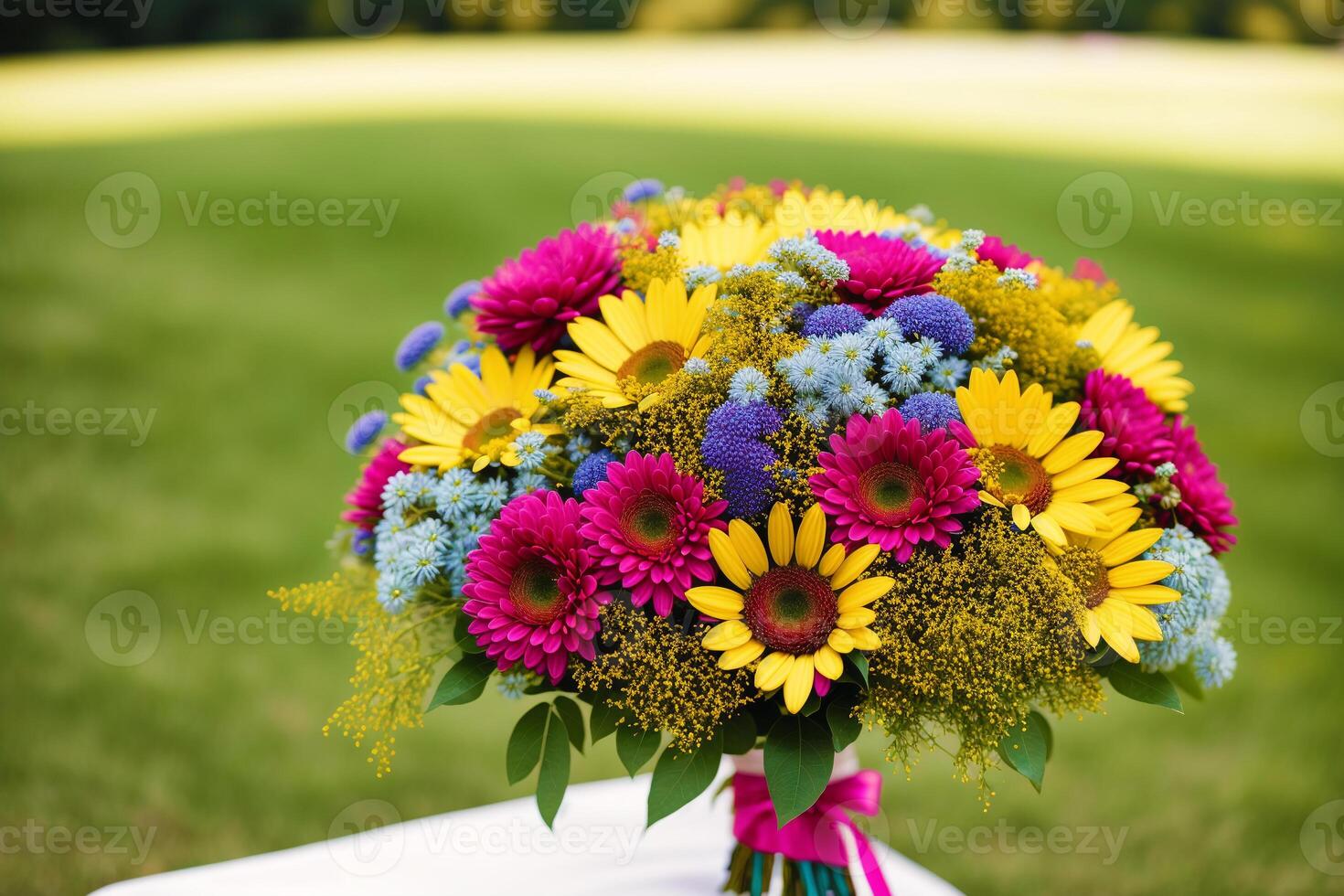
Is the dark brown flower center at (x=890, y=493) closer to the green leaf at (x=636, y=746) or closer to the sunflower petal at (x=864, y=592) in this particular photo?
the sunflower petal at (x=864, y=592)

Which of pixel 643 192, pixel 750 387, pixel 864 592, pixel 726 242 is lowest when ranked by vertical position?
pixel 864 592

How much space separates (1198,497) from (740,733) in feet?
2.16

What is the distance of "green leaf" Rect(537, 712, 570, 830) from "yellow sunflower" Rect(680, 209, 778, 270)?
65cm

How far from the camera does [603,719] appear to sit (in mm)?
1279

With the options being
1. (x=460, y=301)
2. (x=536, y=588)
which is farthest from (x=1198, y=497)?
(x=460, y=301)

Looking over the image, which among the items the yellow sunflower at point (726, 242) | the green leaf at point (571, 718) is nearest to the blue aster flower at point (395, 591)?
the green leaf at point (571, 718)

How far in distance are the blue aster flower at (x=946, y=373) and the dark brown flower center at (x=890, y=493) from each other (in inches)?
5.8

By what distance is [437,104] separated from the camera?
11.0 meters

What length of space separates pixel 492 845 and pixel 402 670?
72cm

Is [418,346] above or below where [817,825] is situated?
above

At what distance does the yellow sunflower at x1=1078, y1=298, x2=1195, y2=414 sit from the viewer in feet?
5.01

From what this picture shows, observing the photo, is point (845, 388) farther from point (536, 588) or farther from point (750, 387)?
point (536, 588)

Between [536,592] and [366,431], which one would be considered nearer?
[536,592]

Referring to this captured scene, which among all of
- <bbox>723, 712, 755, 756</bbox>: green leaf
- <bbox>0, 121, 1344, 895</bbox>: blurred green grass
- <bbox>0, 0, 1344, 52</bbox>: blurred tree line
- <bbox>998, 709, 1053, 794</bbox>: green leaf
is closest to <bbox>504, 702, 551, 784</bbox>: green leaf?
<bbox>723, 712, 755, 756</bbox>: green leaf
